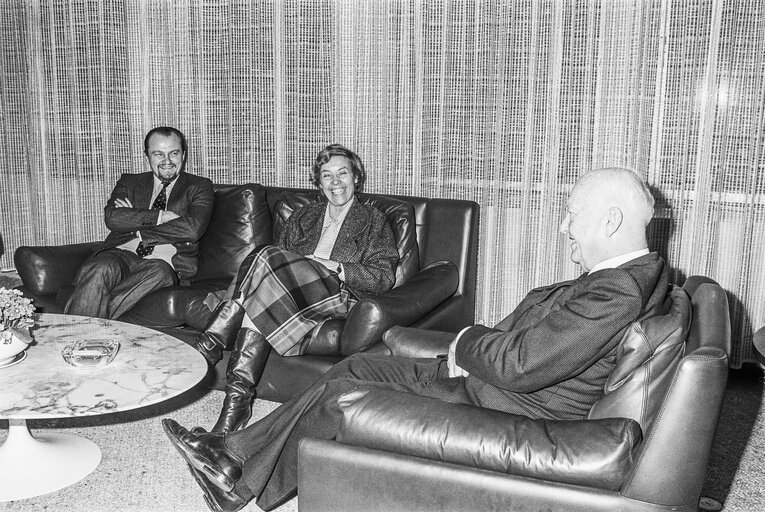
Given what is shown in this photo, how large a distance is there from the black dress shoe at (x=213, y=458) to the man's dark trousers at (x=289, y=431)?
0.03 metres

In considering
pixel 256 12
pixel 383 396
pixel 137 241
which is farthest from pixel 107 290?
pixel 383 396

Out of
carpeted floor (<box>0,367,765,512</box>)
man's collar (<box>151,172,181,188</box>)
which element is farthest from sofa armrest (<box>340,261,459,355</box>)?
man's collar (<box>151,172,181,188</box>)

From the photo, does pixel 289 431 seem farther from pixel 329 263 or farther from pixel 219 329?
pixel 329 263

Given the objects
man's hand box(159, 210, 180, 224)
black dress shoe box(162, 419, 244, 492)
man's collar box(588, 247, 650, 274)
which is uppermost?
man's collar box(588, 247, 650, 274)

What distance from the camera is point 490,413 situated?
181 cm

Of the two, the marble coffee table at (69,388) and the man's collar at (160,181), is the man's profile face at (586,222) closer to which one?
the marble coffee table at (69,388)

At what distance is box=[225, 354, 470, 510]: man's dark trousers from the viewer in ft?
6.91

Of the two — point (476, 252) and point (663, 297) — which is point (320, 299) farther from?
point (663, 297)

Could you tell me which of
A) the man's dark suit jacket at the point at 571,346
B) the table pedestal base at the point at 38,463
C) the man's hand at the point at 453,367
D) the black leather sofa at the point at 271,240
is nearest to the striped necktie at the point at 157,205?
the black leather sofa at the point at 271,240

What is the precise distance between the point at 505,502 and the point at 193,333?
2.08 meters

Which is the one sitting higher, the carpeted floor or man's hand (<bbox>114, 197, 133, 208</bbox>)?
man's hand (<bbox>114, 197, 133, 208</bbox>)

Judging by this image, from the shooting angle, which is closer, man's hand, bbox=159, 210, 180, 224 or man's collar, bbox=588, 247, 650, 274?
man's collar, bbox=588, 247, 650, 274

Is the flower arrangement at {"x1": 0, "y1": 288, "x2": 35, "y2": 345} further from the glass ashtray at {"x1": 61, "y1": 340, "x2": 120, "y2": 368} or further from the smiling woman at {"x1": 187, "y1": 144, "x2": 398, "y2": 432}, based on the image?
the smiling woman at {"x1": 187, "y1": 144, "x2": 398, "y2": 432}

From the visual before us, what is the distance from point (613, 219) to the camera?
202cm
